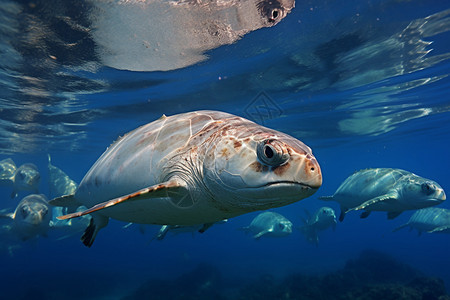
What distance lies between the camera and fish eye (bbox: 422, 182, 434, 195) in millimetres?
6691

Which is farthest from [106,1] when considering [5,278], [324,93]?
[5,278]

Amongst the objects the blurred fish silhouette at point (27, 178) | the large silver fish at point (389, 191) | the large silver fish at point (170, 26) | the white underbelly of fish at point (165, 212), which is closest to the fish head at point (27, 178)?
the blurred fish silhouette at point (27, 178)

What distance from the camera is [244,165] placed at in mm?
2385

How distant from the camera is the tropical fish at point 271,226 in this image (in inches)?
491

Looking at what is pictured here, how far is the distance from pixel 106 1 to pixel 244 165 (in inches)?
273

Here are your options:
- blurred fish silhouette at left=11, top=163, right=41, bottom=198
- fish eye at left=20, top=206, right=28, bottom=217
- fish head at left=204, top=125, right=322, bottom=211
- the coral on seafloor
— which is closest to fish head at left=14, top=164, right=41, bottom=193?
blurred fish silhouette at left=11, top=163, right=41, bottom=198

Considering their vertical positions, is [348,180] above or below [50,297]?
above

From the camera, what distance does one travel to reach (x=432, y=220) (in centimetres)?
1094

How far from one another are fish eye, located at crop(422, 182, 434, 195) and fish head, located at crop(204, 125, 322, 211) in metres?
6.22

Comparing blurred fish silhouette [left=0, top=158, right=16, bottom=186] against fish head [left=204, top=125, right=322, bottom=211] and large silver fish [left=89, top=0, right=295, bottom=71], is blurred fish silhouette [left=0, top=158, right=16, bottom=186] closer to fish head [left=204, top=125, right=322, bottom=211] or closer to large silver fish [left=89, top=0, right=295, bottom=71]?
large silver fish [left=89, top=0, right=295, bottom=71]

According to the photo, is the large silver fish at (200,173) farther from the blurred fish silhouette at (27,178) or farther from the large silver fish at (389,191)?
the blurred fish silhouette at (27,178)

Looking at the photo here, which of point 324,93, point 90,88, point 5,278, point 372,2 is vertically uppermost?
point 90,88

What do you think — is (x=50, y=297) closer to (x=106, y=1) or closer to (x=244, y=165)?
(x=106, y=1)

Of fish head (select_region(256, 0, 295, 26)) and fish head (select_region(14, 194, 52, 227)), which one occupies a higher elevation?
fish head (select_region(256, 0, 295, 26))
